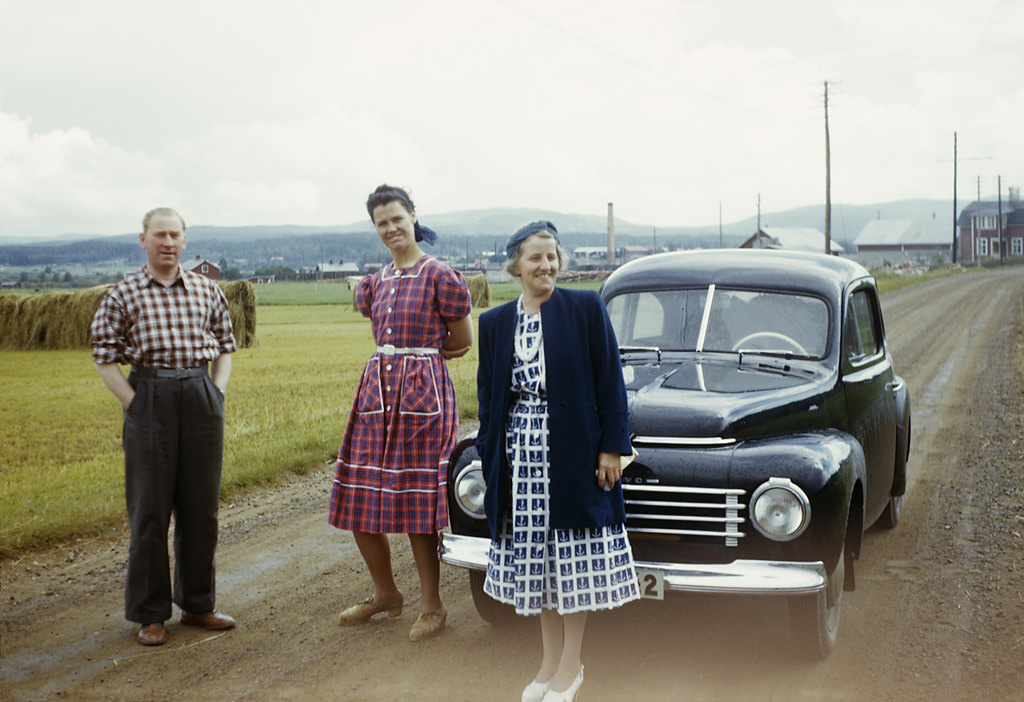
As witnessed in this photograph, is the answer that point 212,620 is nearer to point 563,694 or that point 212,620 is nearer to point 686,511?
point 563,694

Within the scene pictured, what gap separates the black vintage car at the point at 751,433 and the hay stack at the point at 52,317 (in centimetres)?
1890

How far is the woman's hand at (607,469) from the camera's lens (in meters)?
3.61

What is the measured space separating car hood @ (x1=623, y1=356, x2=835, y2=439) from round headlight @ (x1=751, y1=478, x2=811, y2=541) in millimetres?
419

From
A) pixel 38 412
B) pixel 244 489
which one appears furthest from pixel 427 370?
pixel 38 412

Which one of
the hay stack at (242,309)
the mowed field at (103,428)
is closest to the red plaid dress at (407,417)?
the mowed field at (103,428)

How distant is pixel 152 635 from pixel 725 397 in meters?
2.96

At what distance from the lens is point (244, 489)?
788 centimetres

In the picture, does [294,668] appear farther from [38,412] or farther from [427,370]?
[38,412]

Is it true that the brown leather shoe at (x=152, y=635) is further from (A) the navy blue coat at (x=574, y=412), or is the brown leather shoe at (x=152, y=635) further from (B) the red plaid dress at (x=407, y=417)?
(A) the navy blue coat at (x=574, y=412)

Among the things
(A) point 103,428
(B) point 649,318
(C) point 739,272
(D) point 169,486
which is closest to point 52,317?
(A) point 103,428

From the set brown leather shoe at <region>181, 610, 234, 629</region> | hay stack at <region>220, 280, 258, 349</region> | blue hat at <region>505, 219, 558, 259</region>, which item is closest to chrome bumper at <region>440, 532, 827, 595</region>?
blue hat at <region>505, 219, 558, 259</region>

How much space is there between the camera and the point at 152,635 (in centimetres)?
456

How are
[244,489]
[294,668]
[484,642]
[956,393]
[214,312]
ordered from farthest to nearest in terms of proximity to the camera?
[956,393], [244,489], [214,312], [484,642], [294,668]

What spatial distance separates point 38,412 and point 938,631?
1188cm
